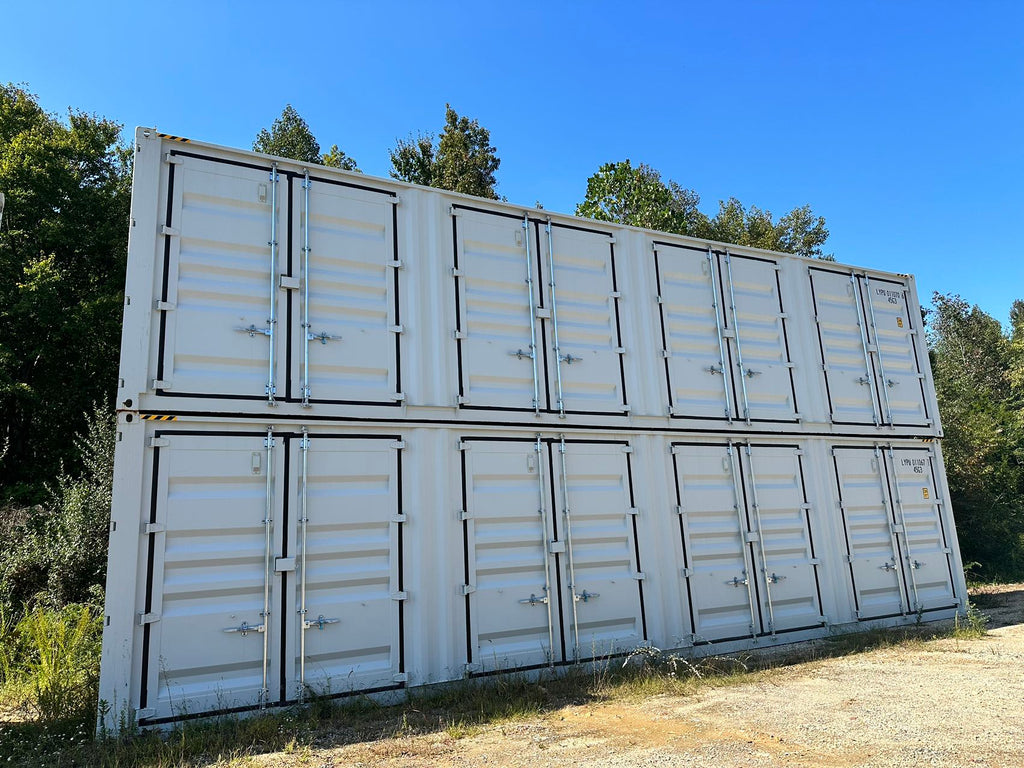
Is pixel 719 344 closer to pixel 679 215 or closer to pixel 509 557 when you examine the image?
pixel 509 557

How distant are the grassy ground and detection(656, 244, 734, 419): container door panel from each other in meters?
2.97

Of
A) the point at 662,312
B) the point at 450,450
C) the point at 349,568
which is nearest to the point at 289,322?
the point at 450,450

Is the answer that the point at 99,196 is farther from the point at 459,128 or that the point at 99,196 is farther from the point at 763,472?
the point at 763,472

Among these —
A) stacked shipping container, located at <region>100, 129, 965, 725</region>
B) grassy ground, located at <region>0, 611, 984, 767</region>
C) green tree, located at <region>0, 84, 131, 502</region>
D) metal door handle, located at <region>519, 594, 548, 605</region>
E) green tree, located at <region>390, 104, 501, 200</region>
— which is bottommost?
grassy ground, located at <region>0, 611, 984, 767</region>

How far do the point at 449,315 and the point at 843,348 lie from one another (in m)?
6.18

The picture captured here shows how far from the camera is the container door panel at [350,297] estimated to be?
6.37 meters

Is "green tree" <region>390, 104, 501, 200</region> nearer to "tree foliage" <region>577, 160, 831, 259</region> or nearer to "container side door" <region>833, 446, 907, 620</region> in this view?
"tree foliage" <region>577, 160, 831, 259</region>

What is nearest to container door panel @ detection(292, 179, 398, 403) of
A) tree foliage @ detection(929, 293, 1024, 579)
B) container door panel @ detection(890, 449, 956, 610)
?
container door panel @ detection(890, 449, 956, 610)

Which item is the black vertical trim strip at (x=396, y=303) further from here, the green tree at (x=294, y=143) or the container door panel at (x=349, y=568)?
the green tree at (x=294, y=143)

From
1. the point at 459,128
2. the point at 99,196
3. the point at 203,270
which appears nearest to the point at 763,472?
the point at 203,270

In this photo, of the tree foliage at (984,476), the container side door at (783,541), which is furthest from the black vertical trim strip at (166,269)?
the tree foliage at (984,476)

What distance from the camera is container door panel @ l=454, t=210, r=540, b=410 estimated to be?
7059 millimetres

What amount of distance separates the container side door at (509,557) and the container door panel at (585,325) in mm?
955

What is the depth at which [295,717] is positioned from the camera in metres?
5.47
